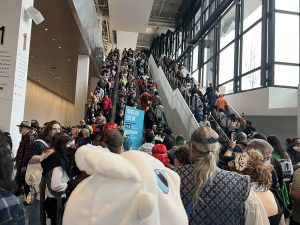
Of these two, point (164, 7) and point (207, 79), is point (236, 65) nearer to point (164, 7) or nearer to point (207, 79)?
point (207, 79)

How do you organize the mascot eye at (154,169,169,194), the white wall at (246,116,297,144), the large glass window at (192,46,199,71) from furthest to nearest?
the large glass window at (192,46,199,71) < the white wall at (246,116,297,144) < the mascot eye at (154,169,169,194)

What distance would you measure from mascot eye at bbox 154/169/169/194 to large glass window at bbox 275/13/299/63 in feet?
42.2

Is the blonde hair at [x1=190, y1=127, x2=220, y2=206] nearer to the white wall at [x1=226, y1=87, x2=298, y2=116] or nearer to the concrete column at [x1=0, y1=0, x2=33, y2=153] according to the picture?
the concrete column at [x1=0, y1=0, x2=33, y2=153]

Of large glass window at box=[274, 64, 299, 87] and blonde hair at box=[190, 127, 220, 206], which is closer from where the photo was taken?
blonde hair at box=[190, 127, 220, 206]

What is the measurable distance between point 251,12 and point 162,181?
15.3m

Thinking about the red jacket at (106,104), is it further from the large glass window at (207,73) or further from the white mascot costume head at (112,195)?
the white mascot costume head at (112,195)

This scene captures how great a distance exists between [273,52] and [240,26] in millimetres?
3738

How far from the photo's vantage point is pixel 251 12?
15344mm

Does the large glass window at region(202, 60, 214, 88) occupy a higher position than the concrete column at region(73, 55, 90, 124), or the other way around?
the large glass window at region(202, 60, 214, 88)

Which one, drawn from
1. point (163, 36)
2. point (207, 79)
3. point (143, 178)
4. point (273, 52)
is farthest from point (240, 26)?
point (163, 36)

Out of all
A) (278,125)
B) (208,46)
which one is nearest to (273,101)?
(278,125)

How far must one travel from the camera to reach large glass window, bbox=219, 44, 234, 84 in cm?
1742

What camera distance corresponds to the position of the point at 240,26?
16.4 m

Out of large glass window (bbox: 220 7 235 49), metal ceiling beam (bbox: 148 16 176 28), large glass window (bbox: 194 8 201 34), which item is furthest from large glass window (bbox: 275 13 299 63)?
metal ceiling beam (bbox: 148 16 176 28)
